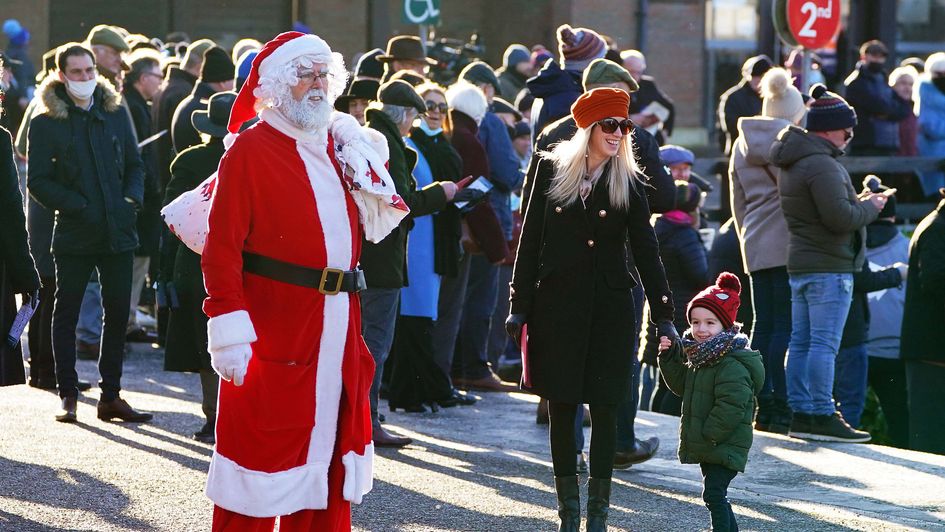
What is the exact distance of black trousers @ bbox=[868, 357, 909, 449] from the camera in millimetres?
11500

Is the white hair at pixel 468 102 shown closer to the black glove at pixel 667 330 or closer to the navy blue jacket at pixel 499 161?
the navy blue jacket at pixel 499 161

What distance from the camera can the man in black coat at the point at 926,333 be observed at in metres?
9.53

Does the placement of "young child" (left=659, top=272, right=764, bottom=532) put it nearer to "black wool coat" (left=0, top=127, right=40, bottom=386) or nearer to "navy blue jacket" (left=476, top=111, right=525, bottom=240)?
"black wool coat" (left=0, top=127, right=40, bottom=386)

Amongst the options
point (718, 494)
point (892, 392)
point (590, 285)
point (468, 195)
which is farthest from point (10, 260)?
point (892, 392)

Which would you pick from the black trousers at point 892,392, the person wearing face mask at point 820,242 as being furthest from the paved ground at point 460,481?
the black trousers at point 892,392

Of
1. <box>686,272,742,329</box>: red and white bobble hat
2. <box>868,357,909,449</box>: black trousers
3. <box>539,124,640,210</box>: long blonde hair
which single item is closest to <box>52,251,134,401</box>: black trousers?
<box>539,124,640,210</box>: long blonde hair

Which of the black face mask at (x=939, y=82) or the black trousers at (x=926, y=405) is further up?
the black face mask at (x=939, y=82)

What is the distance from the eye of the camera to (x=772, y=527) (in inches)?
269

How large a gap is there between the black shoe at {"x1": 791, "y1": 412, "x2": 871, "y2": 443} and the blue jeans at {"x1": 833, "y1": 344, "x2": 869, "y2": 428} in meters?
1.22

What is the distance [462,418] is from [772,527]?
303 cm

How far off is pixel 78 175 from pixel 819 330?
4.02m

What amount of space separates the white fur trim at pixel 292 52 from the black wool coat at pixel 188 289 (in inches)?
117

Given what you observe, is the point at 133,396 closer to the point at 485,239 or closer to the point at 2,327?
the point at 485,239

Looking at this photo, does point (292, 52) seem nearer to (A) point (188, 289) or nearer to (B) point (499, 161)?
(A) point (188, 289)
